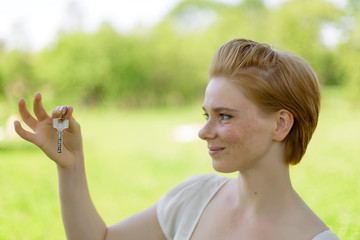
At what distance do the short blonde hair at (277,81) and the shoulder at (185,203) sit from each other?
0.24 metres

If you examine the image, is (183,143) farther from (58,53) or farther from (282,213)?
(282,213)

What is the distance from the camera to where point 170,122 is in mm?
9672

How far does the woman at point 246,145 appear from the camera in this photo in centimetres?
87

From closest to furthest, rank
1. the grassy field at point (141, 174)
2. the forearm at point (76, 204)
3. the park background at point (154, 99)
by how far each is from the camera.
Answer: the forearm at point (76, 204) < the grassy field at point (141, 174) < the park background at point (154, 99)

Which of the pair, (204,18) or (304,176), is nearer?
(304,176)

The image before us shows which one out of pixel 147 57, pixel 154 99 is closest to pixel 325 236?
pixel 147 57

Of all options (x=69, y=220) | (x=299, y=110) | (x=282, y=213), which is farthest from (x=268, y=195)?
(x=69, y=220)

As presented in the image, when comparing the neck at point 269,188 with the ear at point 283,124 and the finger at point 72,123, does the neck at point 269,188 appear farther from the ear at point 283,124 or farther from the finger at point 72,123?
the finger at point 72,123

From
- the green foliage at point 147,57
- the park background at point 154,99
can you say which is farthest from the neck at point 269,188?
the green foliage at point 147,57

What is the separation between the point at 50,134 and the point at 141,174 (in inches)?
169

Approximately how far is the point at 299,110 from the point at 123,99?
9.38 metres

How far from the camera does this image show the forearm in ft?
3.15

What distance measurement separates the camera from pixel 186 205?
1.05 meters

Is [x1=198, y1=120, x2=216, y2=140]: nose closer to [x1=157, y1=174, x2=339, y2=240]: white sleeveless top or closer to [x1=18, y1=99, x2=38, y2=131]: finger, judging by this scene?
[x1=157, y1=174, x2=339, y2=240]: white sleeveless top
